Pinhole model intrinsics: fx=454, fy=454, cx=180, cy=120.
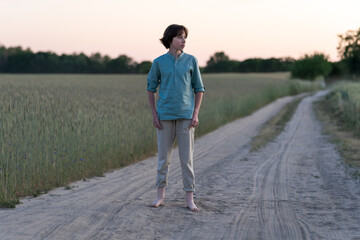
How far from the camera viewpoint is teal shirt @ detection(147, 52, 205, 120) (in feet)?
17.0

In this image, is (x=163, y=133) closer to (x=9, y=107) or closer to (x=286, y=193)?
(x=286, y=193)

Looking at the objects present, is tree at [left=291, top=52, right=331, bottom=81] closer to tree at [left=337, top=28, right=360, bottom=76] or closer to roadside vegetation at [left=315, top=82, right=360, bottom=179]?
tree at [left=337, top=28, right=360, bottom=76]

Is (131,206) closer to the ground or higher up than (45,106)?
closer to the ground

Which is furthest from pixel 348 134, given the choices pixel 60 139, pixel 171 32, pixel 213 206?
pixel 171 32

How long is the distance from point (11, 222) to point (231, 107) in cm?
1804

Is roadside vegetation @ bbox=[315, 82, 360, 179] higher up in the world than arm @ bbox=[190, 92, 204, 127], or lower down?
lower down

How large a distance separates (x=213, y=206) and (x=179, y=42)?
7.08ft

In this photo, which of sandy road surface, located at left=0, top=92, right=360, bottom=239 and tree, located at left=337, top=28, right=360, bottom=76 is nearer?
sandy road surface, located at left=0, top=92, right=360, bottom=239

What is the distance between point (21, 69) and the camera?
43.5m

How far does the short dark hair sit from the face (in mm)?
36

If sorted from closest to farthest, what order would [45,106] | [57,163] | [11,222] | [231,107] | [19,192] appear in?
[11,222]
[19,192]
[57,163]
[45,106]
[231,107]

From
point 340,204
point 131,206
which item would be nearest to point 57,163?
point 131,206

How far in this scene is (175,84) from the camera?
5.18 metres

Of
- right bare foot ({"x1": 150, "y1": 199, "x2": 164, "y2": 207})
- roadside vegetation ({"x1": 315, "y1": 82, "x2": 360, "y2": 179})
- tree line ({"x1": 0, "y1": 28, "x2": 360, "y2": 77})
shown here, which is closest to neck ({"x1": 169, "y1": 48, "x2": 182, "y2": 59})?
right bare foot ({"x1": 150, "y1": 199, "x2": 164, "y2": 207})
